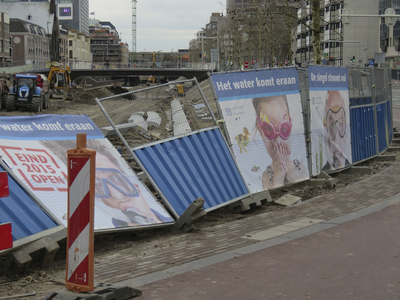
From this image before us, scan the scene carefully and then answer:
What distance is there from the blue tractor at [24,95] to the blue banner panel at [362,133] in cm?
2367

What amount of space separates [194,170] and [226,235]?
4.37ft

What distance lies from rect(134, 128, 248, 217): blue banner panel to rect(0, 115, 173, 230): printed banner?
0.31 metres

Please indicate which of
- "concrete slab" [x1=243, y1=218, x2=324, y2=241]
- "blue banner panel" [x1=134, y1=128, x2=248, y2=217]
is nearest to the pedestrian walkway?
"concrete slab" [x1=243, y1=218, x2=324, y2=241]

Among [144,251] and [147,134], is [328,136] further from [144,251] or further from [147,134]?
[144,251]

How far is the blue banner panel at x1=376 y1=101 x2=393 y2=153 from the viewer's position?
14148 millimetres

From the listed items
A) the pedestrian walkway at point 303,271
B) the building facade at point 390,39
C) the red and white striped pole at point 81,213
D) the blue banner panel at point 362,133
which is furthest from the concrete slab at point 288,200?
the building facade at point 390,39

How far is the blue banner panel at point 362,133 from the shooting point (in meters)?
12.1

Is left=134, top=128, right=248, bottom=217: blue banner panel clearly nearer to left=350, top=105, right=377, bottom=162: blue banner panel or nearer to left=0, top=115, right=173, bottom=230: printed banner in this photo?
left=0, top=115, right=173, bottom=230: printed banner

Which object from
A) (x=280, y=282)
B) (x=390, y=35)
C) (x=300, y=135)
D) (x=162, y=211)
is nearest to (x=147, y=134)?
(x=162, y=211)

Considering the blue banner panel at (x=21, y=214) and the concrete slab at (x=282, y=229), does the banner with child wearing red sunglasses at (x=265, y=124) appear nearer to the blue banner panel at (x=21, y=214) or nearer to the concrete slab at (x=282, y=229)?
the concrete slab at (x=282, y=229)

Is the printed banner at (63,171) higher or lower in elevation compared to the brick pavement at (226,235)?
higher

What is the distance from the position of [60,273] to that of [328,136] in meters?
6.98

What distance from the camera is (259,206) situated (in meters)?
8.95

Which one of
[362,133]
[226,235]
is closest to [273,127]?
[226,235]
